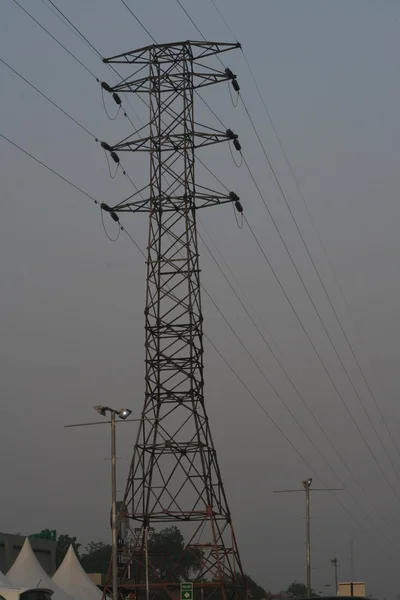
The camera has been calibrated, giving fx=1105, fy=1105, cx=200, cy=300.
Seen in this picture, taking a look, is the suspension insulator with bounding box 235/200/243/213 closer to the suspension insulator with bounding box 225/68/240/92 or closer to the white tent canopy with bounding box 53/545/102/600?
the suspension insulator with bounding box 225/68/240/92

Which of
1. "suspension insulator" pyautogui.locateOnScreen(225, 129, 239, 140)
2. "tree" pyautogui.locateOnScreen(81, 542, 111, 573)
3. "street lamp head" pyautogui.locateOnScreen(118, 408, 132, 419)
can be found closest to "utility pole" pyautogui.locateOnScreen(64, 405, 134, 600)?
"street lamp head" pyautogui.locateOnScreen(118, 408, 132, 419)

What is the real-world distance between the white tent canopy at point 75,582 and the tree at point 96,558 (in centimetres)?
9206

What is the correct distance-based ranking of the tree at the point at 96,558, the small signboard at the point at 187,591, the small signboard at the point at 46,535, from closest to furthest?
the small signboard at the point at 187,591 < the small signboard at the point at 46,535 < the tree at the point at 96,558

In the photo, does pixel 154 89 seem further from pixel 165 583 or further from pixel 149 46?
pixel 165 583

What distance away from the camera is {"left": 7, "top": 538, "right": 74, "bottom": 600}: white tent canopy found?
49.9 m

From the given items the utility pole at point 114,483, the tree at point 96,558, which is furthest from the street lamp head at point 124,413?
the tree at point 96,558

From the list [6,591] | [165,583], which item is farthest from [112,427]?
[6,591]

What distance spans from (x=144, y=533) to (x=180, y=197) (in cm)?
1401

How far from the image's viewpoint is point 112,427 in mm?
43031

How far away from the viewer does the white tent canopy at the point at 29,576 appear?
164 feet

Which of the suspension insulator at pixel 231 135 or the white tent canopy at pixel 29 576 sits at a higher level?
the suspension insulator at pixel 231 135

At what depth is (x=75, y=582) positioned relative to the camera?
5488 cm

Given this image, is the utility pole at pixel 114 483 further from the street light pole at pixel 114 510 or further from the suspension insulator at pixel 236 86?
the suspension insulator at pixel 236 86

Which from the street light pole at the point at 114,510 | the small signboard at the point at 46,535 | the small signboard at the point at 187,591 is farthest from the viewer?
the small signboard at the point at 46,535
